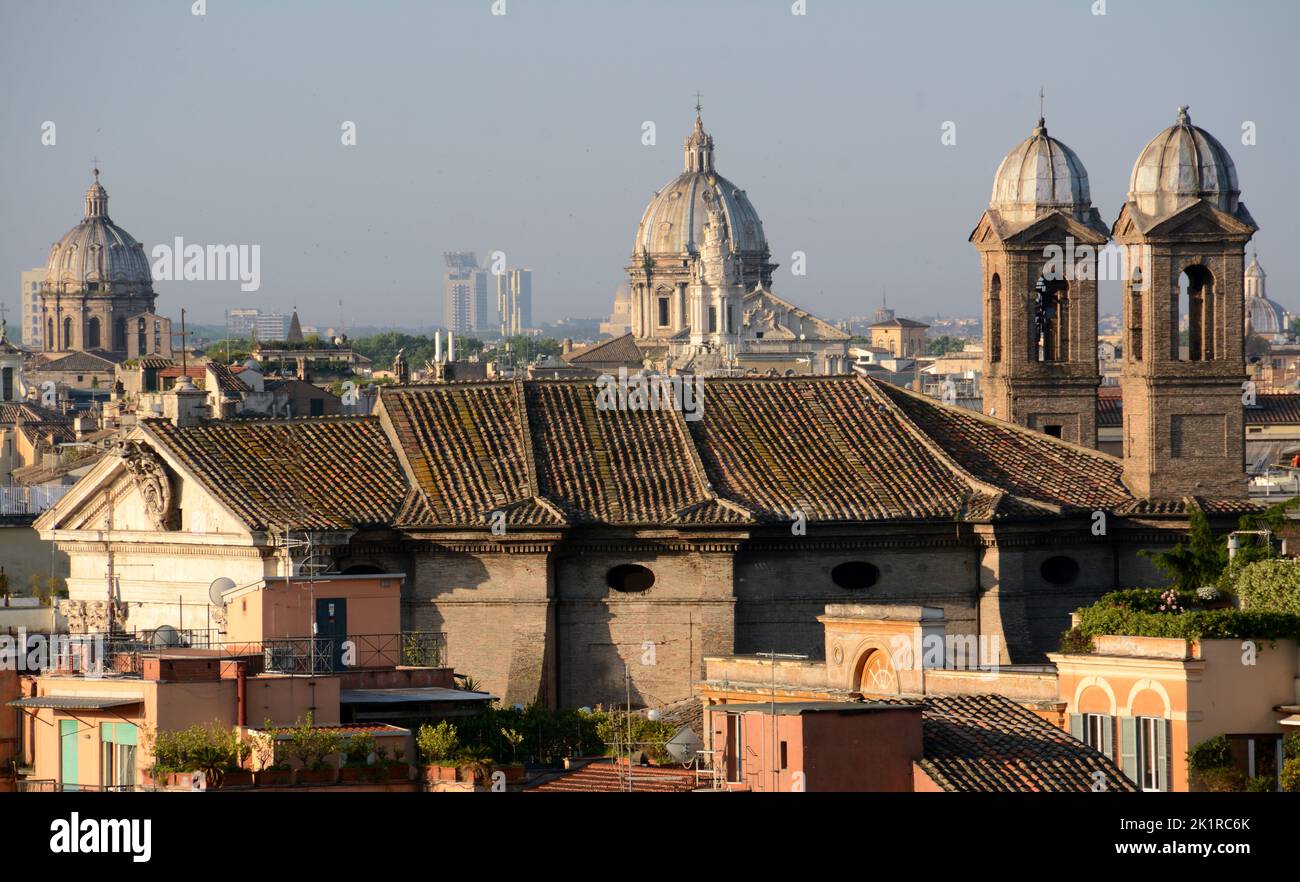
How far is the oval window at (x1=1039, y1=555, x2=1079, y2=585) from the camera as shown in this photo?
3900cm

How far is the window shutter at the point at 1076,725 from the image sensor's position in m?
26.4

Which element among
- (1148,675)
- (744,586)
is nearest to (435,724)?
(1148,675)

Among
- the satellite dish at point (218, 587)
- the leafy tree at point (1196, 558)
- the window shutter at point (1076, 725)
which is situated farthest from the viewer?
the leafy tree at point (1196, 558)

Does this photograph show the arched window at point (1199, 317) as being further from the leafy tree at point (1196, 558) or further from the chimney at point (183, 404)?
the chimney at point (183, 404)

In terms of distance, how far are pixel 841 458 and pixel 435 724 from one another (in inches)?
542

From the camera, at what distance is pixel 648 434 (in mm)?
39531

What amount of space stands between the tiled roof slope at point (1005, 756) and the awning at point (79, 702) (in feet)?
20.7

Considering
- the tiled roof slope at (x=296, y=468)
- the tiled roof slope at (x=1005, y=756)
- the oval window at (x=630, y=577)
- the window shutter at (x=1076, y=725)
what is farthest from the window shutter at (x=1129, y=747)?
the tiled roof slope at (x=296, y=468)

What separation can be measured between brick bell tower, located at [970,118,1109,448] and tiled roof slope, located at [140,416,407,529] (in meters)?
11.0

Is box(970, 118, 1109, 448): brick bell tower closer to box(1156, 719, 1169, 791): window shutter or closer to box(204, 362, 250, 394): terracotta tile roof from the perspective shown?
box(1156, 719, 1169, 791): window shutter

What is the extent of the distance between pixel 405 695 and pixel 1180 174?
16867 millimetres

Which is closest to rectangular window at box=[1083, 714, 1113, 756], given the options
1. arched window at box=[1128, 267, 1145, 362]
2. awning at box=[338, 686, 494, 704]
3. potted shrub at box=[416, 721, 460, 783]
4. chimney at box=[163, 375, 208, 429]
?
potted shrub at box=[416, 721, 460, 783]

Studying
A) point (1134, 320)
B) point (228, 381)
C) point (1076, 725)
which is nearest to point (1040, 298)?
point (1134, 320)
